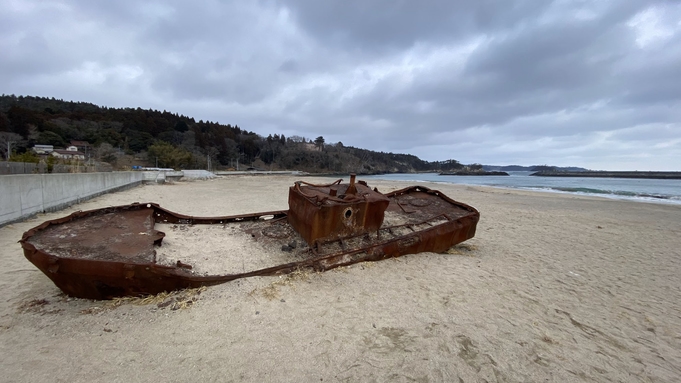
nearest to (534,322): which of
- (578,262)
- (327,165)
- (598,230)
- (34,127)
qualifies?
(578,262)

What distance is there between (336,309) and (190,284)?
166 cm

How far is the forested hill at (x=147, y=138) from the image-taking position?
55125 millimetres

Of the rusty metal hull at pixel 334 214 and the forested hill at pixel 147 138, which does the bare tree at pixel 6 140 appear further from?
the rusty metal hull at pixel 334 214

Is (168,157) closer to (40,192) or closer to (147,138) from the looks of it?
(147,138)

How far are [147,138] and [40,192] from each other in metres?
77.5

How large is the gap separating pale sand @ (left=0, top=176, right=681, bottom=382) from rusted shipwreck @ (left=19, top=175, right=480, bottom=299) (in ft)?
0.70

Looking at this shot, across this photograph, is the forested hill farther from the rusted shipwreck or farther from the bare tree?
the rusted shipwreck

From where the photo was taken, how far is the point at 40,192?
785 cm

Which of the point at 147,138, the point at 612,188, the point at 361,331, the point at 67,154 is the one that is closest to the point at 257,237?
the point at 361,331

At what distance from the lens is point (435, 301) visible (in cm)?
348

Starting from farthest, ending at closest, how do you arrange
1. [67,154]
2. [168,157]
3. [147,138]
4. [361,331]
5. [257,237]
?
[147,138] → [168,157] → [67,154] → [257,237] → [361,331]

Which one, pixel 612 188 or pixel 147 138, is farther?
pixel 147 138

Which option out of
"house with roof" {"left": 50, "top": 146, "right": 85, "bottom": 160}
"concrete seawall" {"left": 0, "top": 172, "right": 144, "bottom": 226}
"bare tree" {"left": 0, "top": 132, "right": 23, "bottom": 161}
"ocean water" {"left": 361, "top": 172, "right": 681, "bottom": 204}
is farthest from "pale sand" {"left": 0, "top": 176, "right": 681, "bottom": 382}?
"bare tree" {"left": 0, "top": 132, "right": 23, "bottom": 161}

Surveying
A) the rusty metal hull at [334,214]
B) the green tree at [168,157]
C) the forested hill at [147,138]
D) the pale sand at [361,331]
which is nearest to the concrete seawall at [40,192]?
the pale sand at [361,331]
